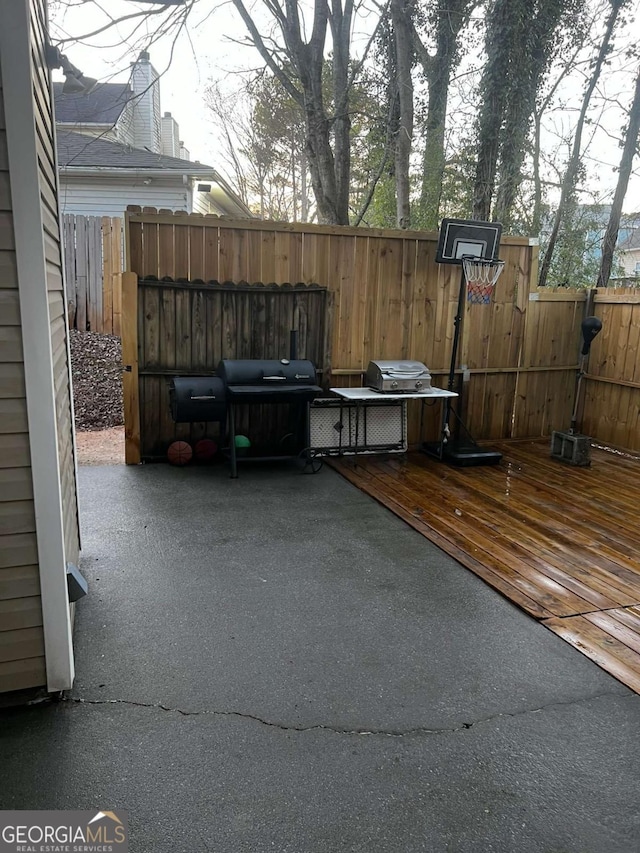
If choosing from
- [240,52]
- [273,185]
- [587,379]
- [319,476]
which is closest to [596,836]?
[319,476]

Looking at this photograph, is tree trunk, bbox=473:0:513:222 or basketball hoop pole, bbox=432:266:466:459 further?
tree trunk, bbox=473:0:513:222

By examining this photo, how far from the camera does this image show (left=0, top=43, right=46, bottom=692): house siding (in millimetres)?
1900

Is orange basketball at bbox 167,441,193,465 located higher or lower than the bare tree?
lower

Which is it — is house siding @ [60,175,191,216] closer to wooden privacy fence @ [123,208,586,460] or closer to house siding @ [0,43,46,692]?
wooden privacy fence @ [123,208,586,460]

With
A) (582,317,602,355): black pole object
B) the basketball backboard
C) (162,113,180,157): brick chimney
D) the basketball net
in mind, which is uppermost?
(162,113,180,157): brick chimney

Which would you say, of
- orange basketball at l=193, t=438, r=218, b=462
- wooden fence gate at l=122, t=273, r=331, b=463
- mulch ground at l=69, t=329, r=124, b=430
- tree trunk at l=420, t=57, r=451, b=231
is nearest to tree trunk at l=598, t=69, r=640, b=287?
tree trunk at l=420, t=57, r=451, b=231

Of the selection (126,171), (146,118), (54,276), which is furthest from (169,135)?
(54,276)

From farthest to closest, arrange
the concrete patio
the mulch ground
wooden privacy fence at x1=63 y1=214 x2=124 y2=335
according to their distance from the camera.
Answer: wooden privacy fence at x1=63 y1=214 x2=124 y2=335 < the mulch ground < the concrete patio

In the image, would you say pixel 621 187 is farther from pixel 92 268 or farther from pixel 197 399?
pixel 92 268

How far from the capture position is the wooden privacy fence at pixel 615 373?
19.6 ft

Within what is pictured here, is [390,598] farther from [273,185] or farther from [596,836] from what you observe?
[273,185]

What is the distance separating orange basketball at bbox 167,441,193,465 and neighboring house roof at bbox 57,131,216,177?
5.85 meters

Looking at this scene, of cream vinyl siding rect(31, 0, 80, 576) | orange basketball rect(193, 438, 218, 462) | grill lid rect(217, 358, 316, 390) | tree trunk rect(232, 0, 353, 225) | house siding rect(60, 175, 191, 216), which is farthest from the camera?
house siding rect(60, 175, 191, 216)

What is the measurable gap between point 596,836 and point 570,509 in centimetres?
297
